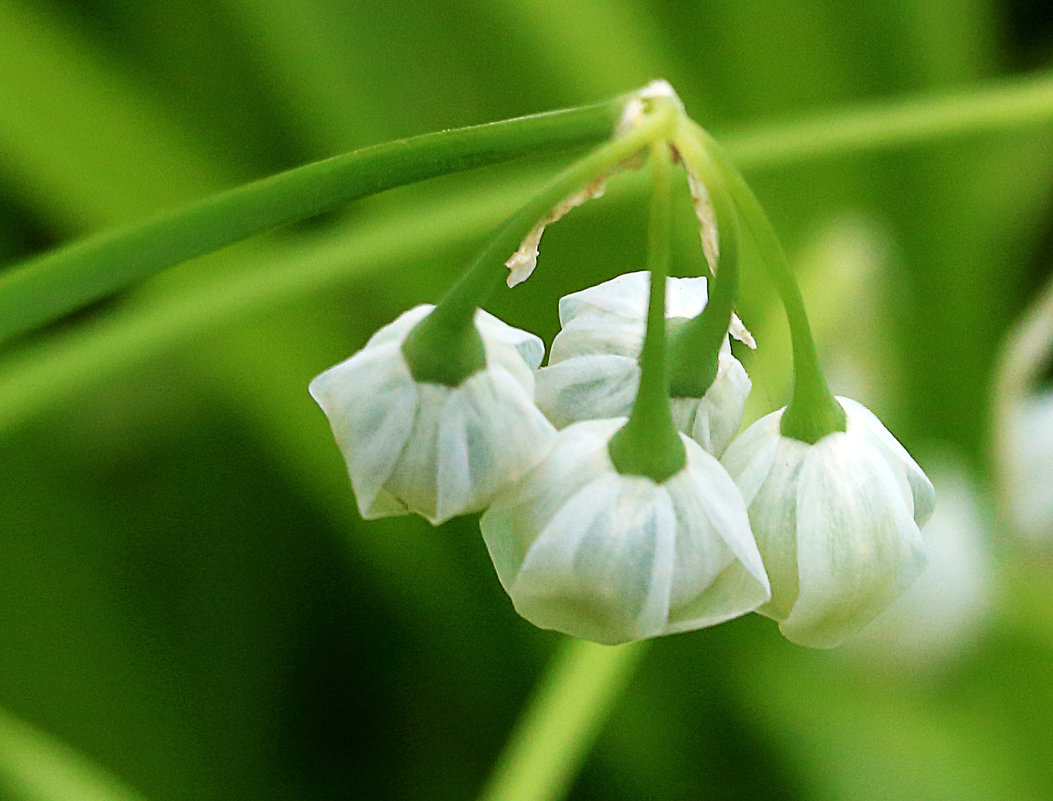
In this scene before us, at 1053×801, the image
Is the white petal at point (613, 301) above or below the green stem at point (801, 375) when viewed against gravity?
above

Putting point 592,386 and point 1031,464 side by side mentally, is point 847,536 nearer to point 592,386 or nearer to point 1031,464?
point 592,386

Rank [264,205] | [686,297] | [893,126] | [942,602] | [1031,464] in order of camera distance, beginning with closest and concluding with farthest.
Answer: [264,205] < [686,297] < [893,126] < [1031,464] < [942,602]

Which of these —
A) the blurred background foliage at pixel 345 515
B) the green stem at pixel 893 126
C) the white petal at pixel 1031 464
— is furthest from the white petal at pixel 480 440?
the blurred background foliage at pixel 345 515

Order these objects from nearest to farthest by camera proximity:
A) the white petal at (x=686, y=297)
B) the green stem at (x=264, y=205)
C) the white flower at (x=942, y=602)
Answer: the green stem at (x=264, y=205) < the white petal at (x=686, y=297) < the white flower at (x=942, y=602)

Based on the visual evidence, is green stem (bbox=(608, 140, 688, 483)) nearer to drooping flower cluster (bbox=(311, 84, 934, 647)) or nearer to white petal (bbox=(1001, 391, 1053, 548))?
drooping flower cluster (bbox=(311, 84, 934, 647))

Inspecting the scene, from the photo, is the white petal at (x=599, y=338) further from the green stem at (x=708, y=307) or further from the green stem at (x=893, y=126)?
the green stem at (x=893, y=126)

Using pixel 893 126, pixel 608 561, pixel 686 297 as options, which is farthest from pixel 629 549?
pixel 893 126
